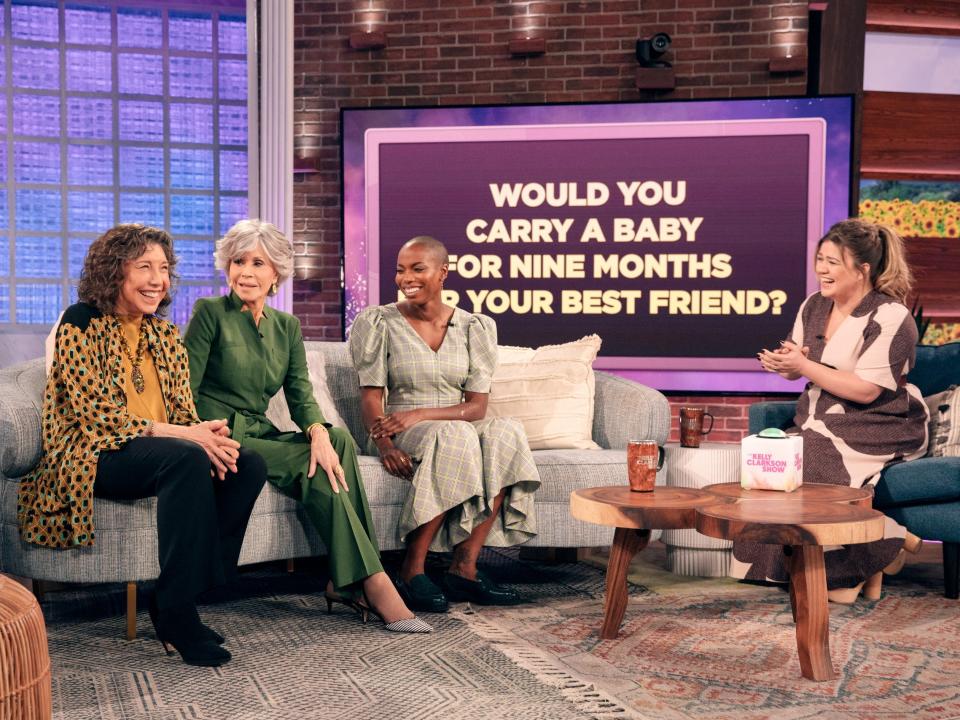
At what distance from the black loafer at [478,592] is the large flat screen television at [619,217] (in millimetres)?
2282

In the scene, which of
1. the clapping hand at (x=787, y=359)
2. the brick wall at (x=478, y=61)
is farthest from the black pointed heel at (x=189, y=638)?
the brick wall at (x=478, y=61)

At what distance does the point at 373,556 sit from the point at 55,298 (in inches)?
171

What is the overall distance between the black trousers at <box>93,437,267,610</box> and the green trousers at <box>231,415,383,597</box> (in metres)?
0.29

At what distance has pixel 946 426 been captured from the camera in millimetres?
3592

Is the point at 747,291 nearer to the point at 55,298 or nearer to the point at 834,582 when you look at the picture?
the point at 834,582

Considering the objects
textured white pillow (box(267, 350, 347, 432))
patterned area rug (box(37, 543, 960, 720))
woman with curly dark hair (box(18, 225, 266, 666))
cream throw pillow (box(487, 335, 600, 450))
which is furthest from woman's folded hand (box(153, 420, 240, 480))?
cream throw pillow (box(487, 335, 600, 450))

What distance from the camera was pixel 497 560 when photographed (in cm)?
411

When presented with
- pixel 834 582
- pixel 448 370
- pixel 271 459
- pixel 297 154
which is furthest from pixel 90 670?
pixel 297 154

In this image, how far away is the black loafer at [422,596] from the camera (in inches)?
125

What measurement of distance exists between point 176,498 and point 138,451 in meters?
0.19

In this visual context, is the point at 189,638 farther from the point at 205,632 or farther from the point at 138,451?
the point at 138,451

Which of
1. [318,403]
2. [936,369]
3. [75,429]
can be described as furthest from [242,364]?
[936,369]

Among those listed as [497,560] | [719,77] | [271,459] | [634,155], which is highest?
[719,77]

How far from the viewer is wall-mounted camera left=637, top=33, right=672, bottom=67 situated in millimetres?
5340
